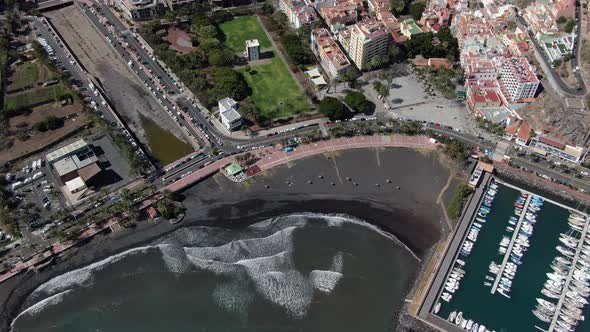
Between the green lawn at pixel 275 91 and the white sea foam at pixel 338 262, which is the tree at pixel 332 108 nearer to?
the green lawn at pixel 275 91

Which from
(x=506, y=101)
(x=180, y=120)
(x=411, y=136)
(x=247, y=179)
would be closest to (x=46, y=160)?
(x=180, y=120)

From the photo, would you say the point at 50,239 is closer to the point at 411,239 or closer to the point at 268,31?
the point at 411,239

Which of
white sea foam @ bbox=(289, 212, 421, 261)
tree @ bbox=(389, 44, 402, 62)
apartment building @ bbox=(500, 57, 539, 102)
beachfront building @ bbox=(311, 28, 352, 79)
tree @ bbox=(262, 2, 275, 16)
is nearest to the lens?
white sea foam @ bbox=(289, 212, 421, 261)

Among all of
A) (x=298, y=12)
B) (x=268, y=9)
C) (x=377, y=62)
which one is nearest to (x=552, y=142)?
(x=377, y=62)

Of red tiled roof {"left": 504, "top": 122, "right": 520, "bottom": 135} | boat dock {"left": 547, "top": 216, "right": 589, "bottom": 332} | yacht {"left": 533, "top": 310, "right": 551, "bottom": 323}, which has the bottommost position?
yacht {"left": 533, "top": 310, "right": 551, "bottom": 323}

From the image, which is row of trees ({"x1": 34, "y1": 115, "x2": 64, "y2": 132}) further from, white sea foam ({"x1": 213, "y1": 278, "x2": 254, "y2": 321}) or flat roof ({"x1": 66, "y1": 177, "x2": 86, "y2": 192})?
white sea foam ({"x1": 213, "y1": 278, "x2": 254, "y2": 321})

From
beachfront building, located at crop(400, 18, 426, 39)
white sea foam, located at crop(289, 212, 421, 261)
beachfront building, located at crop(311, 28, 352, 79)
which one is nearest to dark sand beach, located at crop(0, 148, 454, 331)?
white sea foam, located at crop(289, 212, 421, 261)
